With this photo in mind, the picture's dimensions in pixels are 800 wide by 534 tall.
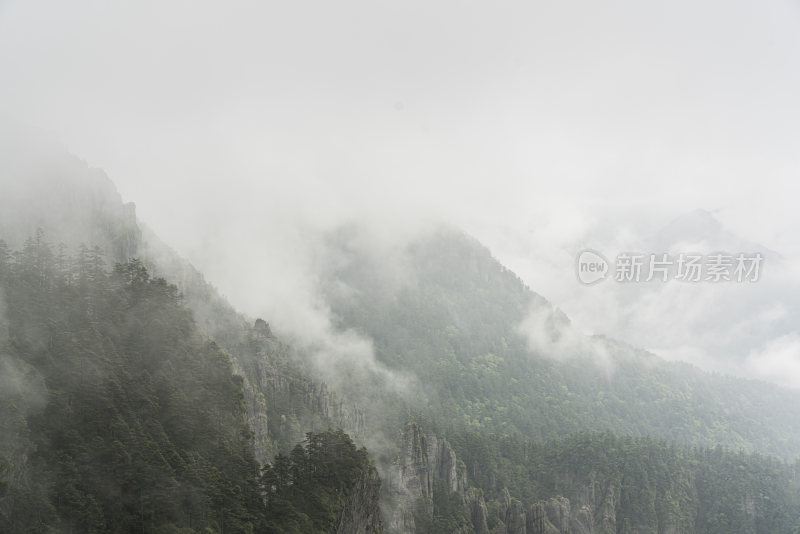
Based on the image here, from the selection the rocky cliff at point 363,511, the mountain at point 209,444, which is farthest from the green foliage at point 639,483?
the rocky cliff at point 363,511

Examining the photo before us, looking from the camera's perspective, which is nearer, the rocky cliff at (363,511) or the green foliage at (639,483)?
the rocky cliff at (363,511)

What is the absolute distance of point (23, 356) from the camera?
46.6 metres

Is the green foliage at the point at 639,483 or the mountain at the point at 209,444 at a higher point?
the green foliage at the point at 639,483

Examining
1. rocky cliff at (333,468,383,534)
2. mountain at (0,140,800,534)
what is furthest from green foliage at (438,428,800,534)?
rocky cliff at (333,468,383,534)

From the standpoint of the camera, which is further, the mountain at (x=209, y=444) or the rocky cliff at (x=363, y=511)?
the rocky cliff at (x=363, y=511)

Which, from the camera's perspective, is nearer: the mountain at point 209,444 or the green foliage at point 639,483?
the mountain at point 209,444

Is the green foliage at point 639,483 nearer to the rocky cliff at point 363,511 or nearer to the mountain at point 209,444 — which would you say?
the mountain at point 209,444

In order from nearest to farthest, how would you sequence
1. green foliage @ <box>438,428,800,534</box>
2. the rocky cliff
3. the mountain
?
the mountain < the rocky cliff < green foliage @ <box>438,428,800,534</box>

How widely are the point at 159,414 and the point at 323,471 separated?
1897 cm

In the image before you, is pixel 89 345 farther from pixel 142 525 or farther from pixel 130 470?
pixel 142 525

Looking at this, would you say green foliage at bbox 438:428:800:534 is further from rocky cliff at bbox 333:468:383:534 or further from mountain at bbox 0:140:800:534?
rocky cliff at bbox 333:468:383:534

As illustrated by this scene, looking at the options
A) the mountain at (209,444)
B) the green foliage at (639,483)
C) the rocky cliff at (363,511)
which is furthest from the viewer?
the green foliage at (639,483)

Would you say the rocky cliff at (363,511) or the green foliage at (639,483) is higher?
the green foliage at (639,483)

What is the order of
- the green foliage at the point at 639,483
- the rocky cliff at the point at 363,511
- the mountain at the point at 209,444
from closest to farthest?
the mountain at the point at 209,444, the rocky cliff at the point at 363,511, the green foliage at the point at 639,483
